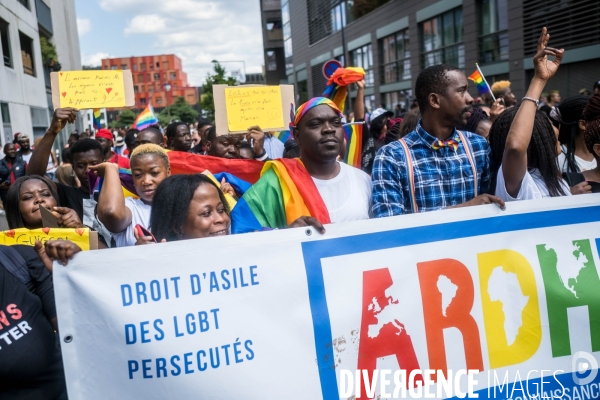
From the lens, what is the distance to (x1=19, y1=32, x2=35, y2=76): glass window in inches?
833

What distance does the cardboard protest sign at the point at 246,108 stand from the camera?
5.00 m

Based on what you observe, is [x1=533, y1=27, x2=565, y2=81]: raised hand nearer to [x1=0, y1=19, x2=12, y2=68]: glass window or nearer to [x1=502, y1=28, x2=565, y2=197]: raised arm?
[x1=502, y1=28, x2=565, y2=197]: raised arm

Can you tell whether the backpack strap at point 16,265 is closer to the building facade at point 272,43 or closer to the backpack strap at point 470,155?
the backpack strap at point 470,155

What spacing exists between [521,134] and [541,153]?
1.12ft

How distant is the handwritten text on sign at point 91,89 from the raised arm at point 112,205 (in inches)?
88.6

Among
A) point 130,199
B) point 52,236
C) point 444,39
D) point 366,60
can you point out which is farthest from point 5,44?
point 52,236

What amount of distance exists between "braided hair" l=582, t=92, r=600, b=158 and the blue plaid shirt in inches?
25.6

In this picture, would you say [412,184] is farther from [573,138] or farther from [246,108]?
[246,108]

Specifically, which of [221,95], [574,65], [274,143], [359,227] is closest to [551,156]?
[359,227]

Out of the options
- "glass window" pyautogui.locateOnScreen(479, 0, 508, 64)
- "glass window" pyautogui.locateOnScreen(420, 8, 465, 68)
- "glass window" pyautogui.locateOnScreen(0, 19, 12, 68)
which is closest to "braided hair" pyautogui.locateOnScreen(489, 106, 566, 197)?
"glass window" pyautogui.locateOnScreen(479, 0, 508, 64)

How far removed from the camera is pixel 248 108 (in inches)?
199

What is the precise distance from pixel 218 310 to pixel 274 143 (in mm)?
4781

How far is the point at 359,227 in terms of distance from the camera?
2428mm

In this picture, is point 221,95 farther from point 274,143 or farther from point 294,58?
point 294,58
